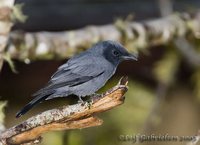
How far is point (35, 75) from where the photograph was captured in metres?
5.09

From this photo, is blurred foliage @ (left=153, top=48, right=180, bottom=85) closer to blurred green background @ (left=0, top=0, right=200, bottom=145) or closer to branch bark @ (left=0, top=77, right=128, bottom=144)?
blurred green background @ (left=0, top=0, right=200, bottom=145)

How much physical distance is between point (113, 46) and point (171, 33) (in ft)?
4.89

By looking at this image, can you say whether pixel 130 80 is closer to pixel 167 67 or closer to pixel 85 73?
pixel 167 67

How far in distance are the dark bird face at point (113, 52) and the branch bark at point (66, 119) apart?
32 centimetres

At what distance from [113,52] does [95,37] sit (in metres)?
1.09

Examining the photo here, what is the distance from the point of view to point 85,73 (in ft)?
7.37

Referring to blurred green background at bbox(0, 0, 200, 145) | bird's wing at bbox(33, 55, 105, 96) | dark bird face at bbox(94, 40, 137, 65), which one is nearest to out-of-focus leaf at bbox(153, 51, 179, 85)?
blurred green background at bbox(0, 0, 200, 145)

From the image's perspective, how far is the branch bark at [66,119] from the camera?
1981 millimetres

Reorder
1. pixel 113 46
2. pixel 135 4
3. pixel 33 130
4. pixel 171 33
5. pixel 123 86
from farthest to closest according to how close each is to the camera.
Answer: pixel 135 4
pixel 171 33
pixel 113 46
pixel 33 130
pixel 123 86

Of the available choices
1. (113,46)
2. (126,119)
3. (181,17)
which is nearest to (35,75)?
(126,119)

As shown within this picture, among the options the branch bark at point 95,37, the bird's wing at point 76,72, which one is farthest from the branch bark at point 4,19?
the bird's wing at point 76,72

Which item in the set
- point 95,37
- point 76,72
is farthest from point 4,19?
point 95,37

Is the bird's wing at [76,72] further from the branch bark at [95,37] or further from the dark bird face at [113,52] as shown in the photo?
the branch bark at [95,37]

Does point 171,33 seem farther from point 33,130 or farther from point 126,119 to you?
point 33,130
